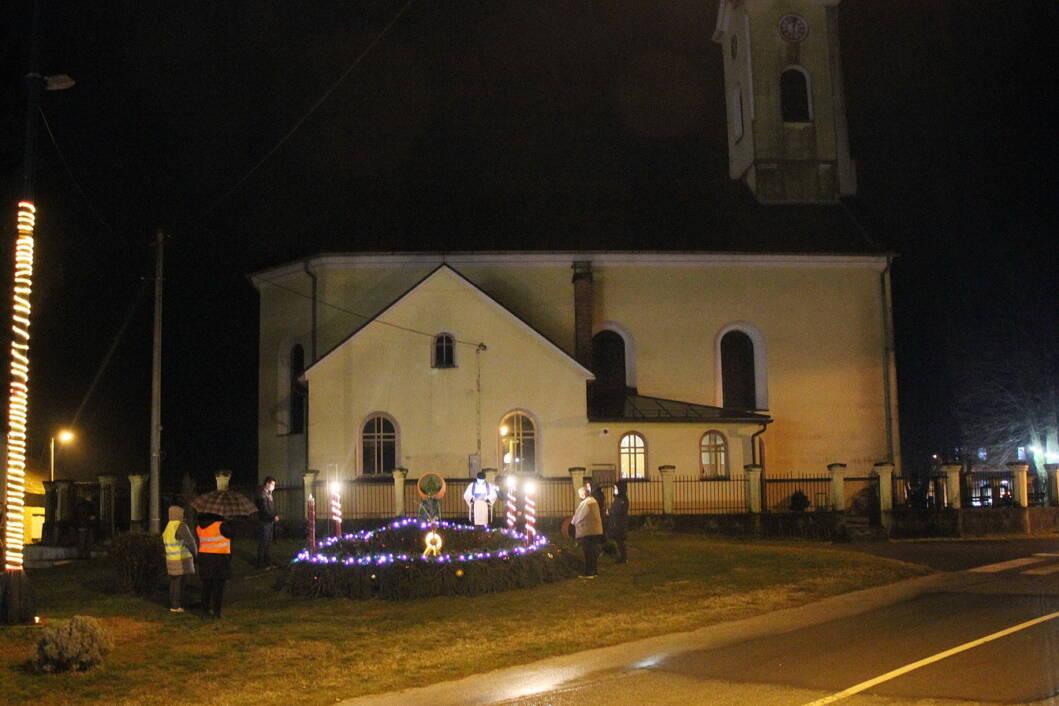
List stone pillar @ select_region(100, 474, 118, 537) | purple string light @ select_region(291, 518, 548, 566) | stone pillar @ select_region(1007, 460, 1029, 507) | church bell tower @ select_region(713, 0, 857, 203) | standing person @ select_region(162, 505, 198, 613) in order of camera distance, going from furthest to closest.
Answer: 1. church bell tower @ select_region(713, 0, 857, 203)
2. stone pillar @ select_region(1007, 460, 1029, 507)
3. stone pillar @ select_region(100, 474, 118, 537)
4. purple string light @ select_region(291, 518, 548, 566)
5. standing person @ select_region(162, 505, 198, 613)

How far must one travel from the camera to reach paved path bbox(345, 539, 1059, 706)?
31.8 feet

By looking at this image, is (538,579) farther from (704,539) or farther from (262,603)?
(704,539)

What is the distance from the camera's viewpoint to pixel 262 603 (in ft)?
51.8

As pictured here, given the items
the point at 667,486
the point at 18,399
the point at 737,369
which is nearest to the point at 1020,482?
the point at 667,486

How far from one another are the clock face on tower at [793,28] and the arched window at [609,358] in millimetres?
13633

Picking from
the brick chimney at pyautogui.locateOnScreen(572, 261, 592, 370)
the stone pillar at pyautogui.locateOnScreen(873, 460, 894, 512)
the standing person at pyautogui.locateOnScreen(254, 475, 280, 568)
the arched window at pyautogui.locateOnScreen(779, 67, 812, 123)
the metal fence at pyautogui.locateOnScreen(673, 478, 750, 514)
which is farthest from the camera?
the arched window at pyautogui.locateOnScreen(779, 67, 812, 123)

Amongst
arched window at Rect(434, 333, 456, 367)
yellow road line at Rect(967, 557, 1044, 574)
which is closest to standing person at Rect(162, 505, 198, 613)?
yellow road line at Rect(967, 557, 1044, 574)

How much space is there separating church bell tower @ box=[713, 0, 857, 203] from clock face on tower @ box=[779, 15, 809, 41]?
0.04m

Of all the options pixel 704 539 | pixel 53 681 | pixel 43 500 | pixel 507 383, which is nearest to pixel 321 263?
pixel 507 383

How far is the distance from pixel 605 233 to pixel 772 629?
2452cm

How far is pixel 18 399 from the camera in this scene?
1348 centimetres

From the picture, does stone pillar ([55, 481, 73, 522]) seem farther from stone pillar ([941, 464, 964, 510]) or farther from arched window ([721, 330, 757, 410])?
stone pillar ([941, 464, 964, 510])

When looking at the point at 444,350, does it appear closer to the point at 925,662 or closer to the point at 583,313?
the point at 583,313

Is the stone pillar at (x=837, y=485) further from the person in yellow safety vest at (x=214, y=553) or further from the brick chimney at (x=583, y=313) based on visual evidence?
the person in yellow safety vest at (x=214, y=553)
